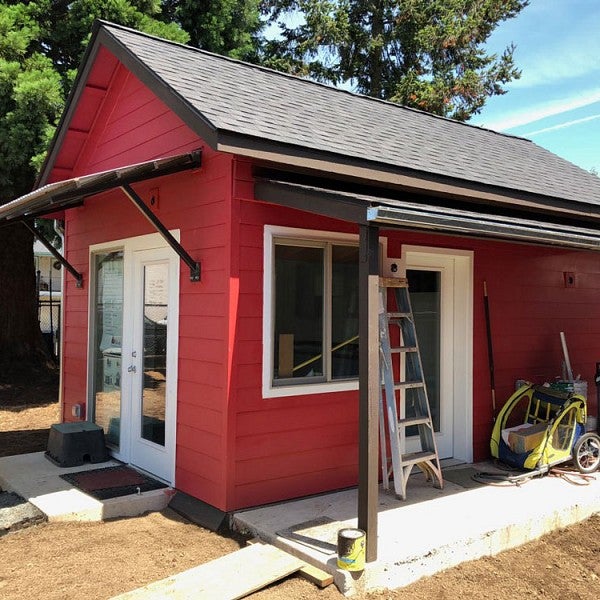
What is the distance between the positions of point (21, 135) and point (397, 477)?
25.5ft

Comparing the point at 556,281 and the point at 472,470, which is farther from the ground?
the point at 556,281

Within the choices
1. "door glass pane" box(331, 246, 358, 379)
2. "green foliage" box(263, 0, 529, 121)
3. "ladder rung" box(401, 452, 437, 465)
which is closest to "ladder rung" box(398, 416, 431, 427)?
"ladder rung" box(401, 452, 437, 465)

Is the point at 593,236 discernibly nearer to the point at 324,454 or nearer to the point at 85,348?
the point at 324,454

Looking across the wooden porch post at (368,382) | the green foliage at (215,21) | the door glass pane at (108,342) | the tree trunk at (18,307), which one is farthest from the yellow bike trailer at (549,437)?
the green foliage at (215,21)

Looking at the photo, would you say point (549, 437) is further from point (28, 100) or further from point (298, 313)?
point (28, 100)

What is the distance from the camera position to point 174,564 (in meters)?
3.96

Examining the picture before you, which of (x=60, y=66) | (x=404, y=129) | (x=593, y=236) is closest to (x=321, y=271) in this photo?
(x=593, y=236)

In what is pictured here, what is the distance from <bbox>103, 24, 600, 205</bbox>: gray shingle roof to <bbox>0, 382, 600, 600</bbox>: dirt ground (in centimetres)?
294

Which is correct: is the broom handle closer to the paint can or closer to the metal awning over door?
the metal awning over door

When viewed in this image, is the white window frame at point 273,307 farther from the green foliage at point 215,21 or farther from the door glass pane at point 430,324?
the green foliage at point 215,21

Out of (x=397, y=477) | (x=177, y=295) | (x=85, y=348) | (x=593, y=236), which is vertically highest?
(x=593, y=236)

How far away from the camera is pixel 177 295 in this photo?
209 inches

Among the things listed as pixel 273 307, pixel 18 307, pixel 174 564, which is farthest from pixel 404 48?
pixel 174 564

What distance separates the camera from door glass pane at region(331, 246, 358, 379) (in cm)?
523
